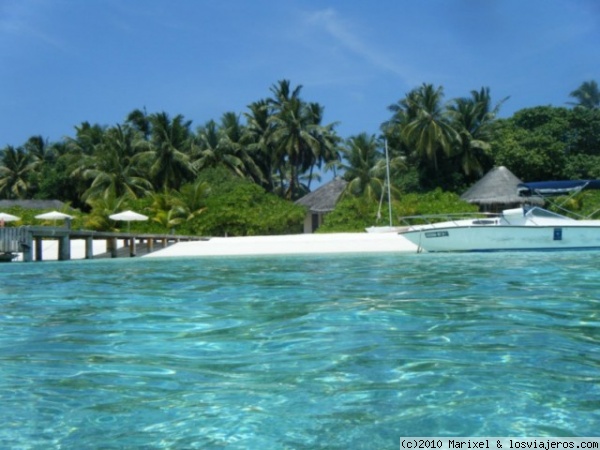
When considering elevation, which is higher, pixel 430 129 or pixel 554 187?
pixel 430 129

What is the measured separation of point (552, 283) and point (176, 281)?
18.1 feet

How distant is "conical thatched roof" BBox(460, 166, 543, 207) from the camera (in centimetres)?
3353

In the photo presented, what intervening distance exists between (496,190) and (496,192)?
0.64 ft

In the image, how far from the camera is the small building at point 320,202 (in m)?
40.0

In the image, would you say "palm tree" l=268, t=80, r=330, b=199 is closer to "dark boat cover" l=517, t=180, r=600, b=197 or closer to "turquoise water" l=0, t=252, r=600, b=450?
"dark boat cover" l=517, t=180, r=600, b=197

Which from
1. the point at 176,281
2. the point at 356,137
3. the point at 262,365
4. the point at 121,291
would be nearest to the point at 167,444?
the point at 262,365

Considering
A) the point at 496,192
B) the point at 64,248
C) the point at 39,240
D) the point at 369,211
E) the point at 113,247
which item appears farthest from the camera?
the point at 496,192

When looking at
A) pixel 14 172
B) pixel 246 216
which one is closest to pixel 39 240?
pixel 246 216

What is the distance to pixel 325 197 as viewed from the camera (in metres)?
41.6

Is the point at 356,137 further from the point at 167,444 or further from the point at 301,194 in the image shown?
the point at 167,444

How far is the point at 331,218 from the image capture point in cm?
3234

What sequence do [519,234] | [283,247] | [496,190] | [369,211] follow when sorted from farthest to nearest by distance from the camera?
[496,190]
[369,211]
[283,247]
[519,234]

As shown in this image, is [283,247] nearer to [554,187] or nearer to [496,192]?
[554,187]

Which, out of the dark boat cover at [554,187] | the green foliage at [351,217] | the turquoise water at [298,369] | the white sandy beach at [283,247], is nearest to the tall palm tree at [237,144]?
the green foliage at [351,217]
